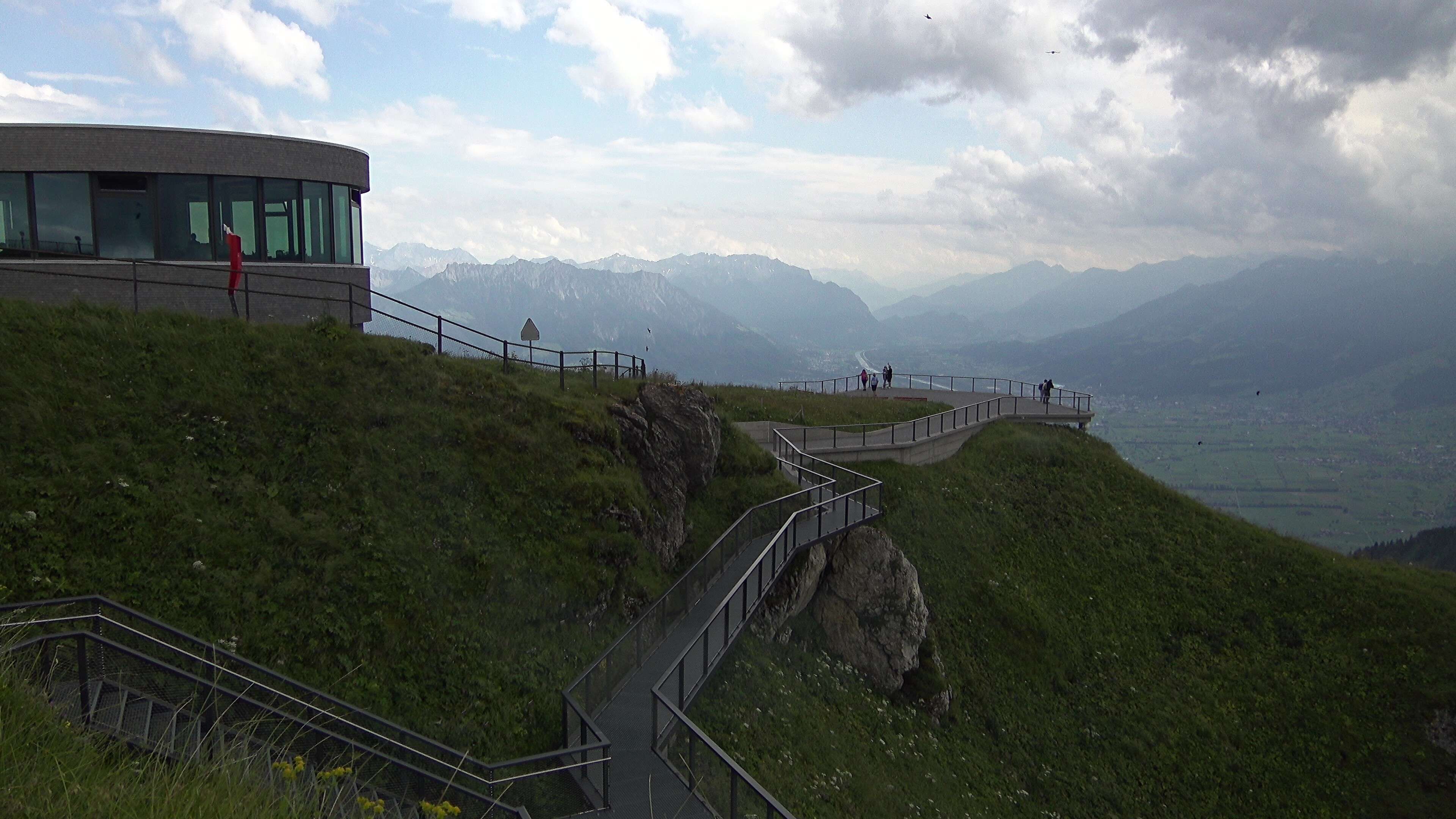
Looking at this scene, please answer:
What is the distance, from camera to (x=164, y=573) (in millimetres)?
10609

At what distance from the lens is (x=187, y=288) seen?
62.4ft

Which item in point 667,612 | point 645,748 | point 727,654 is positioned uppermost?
point 667,612

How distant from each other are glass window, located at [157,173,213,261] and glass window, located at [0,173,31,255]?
103 inches

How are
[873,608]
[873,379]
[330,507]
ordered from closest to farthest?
[330,507]
[873,608]
[873,379]

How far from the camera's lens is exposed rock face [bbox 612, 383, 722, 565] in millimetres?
17219

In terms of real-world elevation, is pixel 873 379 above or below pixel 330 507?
above

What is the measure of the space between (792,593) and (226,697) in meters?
12.4

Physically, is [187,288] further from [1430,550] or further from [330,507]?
[1430,550]

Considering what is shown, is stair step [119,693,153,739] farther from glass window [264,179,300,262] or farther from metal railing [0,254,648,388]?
glass window [264,179,300,262]

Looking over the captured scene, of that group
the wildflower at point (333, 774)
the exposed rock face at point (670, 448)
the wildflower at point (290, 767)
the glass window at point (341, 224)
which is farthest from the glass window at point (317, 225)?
the wildflower at point (290, 767)

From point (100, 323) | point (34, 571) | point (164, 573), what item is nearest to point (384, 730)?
point (164, 573)

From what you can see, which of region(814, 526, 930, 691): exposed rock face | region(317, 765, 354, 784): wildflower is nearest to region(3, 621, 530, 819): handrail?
region(317, 765, 354, 784): wildflower

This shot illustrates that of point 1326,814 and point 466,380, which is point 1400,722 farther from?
point 466,380

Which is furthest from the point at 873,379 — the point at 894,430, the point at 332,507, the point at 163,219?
the point at 332,507
